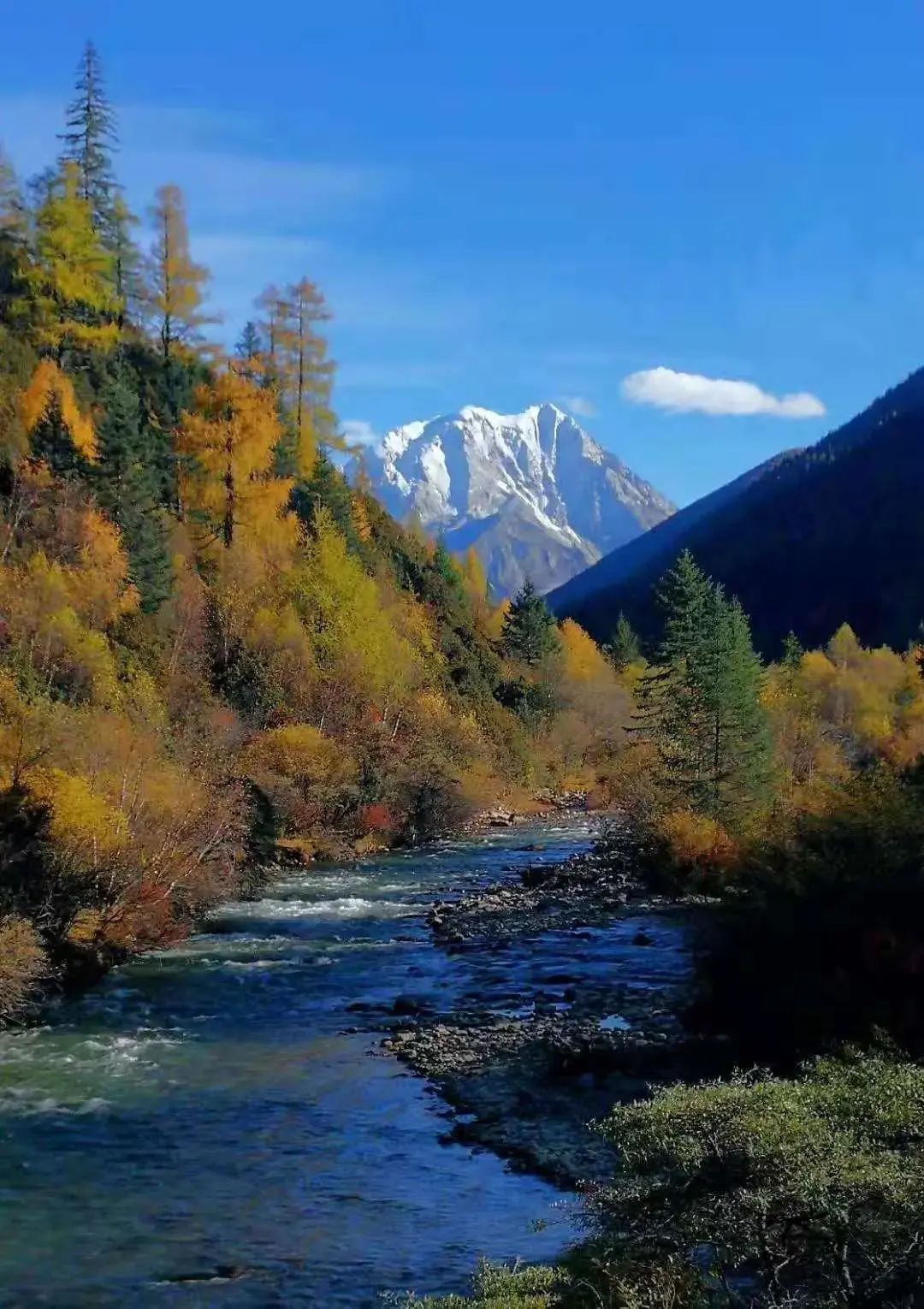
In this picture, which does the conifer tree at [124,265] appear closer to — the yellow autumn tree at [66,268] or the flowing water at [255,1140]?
the yellow autumn tree at [66,268]

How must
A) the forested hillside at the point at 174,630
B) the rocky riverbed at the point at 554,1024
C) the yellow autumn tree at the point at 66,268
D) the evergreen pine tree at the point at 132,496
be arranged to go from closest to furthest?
the rocky riverbed at the point at 554,1024, the forested hillside at the point at 174,630, the evergreen pine tree at the point at 132,496, the yellow autumn tree at the point at 66,268

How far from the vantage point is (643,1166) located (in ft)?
32.4

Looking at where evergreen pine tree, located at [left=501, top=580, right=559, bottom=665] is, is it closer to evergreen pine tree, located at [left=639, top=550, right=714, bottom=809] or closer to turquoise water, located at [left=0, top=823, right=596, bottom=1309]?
evergreen pine tree, located at [left=639, top=550, right=714, bottom=809]

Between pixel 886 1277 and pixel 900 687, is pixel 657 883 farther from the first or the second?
pixel 900 687

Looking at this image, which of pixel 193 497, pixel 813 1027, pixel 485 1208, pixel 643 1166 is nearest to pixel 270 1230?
pixel 485 1208

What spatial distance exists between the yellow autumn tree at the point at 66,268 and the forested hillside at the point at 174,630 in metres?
0.15

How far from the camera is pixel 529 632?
10206 cm

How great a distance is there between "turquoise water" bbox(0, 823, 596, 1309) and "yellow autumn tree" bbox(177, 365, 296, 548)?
3699cm

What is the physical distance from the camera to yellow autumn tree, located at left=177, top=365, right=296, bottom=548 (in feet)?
202

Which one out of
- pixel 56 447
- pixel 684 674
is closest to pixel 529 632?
pixel 684 674

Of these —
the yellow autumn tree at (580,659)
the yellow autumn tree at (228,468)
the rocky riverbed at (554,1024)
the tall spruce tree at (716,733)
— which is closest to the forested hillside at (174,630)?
the yellow autumn tree at (228,468)

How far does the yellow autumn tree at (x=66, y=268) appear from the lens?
6244 centimetres

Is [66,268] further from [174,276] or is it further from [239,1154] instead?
[239,1154]

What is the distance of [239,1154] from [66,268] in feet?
188
